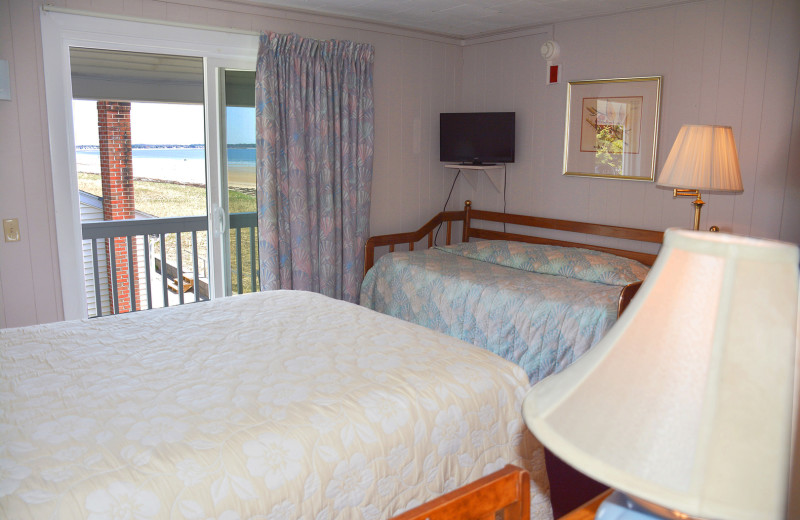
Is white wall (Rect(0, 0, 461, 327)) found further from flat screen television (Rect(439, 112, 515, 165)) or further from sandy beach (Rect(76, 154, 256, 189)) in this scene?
sandy beach (Rect(76, 154, 256, 189))

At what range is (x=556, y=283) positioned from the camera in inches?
144

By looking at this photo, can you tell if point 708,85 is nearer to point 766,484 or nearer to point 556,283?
point 556,283

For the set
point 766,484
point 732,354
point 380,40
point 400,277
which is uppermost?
point 380,40

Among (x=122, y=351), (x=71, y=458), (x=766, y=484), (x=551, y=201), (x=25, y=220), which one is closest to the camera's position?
(x=766, y=484)

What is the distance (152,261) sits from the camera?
15.1ft

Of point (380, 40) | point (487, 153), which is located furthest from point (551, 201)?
point (380, 40)

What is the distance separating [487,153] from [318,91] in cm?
137

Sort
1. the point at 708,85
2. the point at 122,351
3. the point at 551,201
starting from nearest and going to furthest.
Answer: the point at 122,351 < the point at 708,85 < the point at 551,201

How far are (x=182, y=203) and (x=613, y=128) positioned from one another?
10.9ft

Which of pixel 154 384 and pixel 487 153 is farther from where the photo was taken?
pixel 487 153

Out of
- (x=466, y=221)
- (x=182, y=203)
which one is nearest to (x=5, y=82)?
(x=182, y=203)

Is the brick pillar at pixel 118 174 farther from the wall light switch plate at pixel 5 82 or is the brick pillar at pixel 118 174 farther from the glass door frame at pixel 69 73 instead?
the wall light switch plate at pixel 5 82

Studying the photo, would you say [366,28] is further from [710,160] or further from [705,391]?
[705,391]

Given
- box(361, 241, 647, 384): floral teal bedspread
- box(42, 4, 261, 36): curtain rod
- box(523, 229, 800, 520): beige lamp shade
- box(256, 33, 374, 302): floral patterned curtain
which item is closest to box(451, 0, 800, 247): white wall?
box(361, 241, 647, 384): floral teal bedspread
